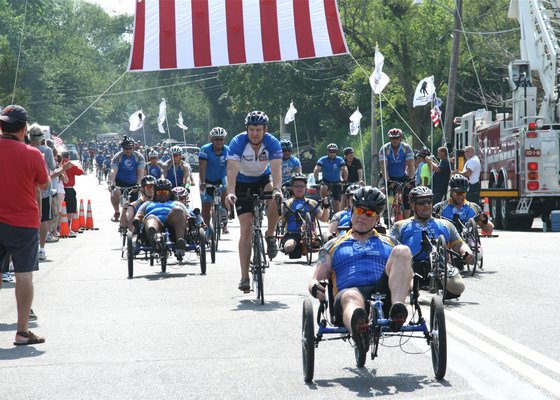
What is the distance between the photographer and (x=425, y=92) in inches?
1427

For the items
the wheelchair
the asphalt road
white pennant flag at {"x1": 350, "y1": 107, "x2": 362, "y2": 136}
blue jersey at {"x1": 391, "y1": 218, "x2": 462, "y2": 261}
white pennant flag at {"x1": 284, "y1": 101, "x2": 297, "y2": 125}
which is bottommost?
the asphalt road

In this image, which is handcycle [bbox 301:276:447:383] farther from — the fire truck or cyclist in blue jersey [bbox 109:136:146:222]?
the fire truck

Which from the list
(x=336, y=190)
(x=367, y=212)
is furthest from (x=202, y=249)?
(x=336, y=190)

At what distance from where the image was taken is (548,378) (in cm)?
785

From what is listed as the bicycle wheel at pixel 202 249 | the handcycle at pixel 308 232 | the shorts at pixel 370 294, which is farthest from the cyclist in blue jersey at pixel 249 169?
the shorts at pixel 370 294

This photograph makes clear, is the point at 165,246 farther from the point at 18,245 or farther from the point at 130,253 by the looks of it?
the point at 18,245

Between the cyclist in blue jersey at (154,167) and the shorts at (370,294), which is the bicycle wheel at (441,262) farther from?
the cyclist in blue jersey at (154,167)

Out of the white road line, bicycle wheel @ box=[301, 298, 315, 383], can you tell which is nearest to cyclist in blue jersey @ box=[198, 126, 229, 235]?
the white road line

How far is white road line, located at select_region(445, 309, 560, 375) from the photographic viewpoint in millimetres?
8414

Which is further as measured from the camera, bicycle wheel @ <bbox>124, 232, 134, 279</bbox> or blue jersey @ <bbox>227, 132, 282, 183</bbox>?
bicycle wheel @ <bbox>124, 232, 134, 279</bbox>

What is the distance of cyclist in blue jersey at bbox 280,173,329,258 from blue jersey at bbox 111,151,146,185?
16.3 ft

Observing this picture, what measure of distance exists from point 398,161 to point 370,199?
39.1 ft

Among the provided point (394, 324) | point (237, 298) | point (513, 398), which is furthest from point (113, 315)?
point (513, 398)

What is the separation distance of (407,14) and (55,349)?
42924 millimetres
